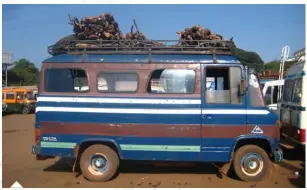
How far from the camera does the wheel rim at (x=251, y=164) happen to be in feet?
21.1

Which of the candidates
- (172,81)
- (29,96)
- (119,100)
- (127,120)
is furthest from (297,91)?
(29,96)

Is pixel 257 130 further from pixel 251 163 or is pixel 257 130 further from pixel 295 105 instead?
pixel 295 105

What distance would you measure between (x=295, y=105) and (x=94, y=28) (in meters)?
5.21

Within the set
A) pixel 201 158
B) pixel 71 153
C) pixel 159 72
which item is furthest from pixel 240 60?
pixel 71 153

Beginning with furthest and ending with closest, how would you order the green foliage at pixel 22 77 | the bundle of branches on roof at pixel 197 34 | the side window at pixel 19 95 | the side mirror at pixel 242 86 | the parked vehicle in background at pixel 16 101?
the green foliage at pixel 22 77, the side window at pixel 19 95, the parked vehicle in background at pixel 16 101, the bundle of branches on roof at pixel 197 34, the side mirror at pixel 242 86

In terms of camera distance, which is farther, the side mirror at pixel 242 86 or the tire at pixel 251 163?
the tire at pixel 251 163

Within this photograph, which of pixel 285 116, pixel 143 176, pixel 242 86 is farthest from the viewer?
pixel 285 116

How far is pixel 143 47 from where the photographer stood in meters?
6.60

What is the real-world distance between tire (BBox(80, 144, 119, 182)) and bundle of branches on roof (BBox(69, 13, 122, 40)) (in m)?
2.52

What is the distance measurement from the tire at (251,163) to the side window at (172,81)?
1.58m

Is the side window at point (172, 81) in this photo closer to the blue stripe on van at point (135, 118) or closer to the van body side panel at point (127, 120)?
the van body side panel at point (127, 120)

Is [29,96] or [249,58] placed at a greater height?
[249,58]

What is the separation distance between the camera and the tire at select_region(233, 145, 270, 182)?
6391 millimetres

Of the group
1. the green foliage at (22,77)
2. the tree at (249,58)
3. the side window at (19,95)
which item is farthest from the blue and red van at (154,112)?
the green foliage at (22,77)
